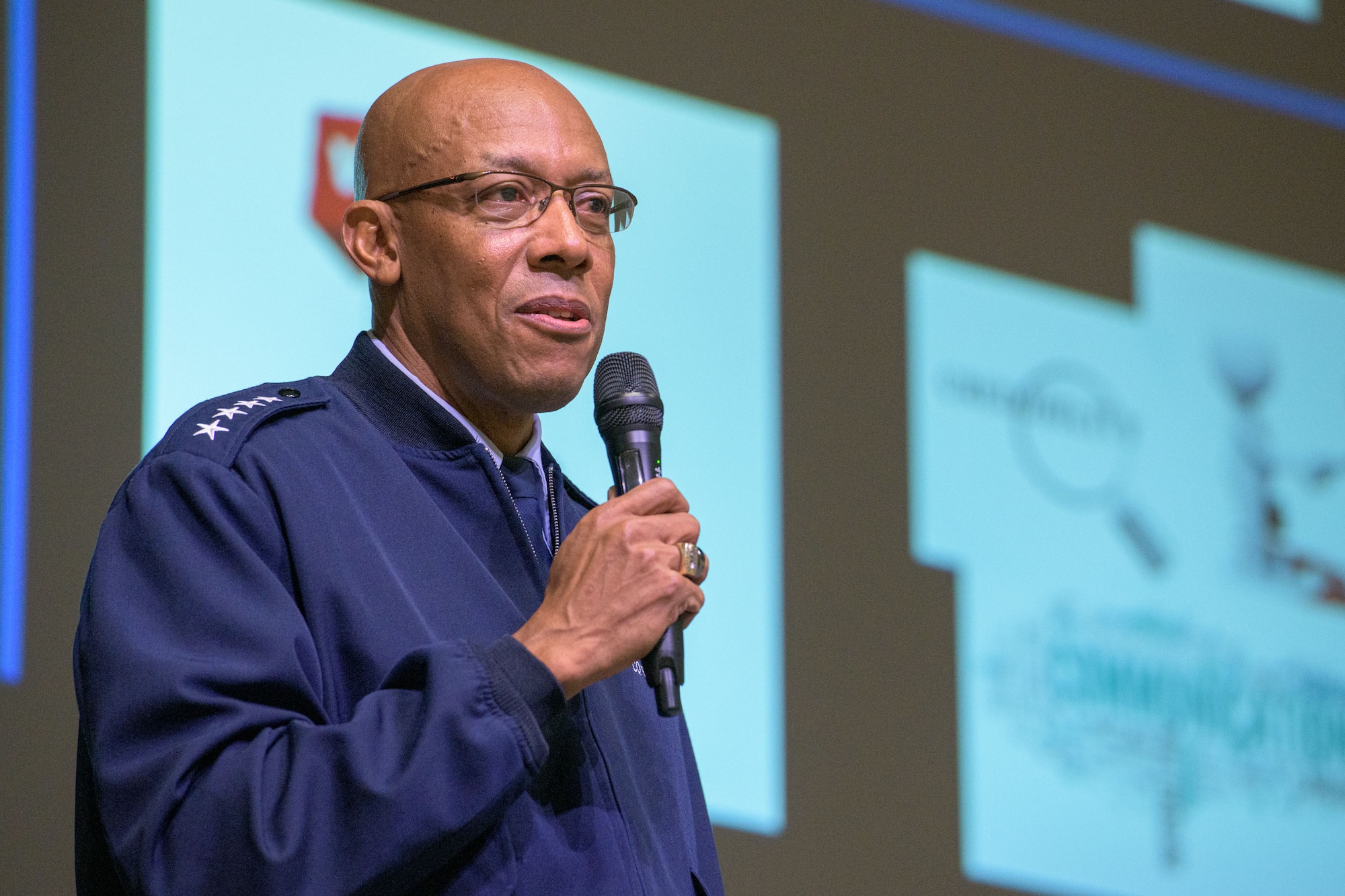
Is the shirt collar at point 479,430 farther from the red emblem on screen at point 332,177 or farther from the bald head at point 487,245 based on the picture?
the red emblem on screen at point 332,177

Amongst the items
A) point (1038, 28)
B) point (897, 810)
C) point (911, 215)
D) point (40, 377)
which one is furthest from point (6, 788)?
point (1038, 28)

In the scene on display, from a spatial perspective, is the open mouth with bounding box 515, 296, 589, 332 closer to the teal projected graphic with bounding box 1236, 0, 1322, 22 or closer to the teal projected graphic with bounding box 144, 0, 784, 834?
the teal projected graphic with bounding box 144, 0, 784, 834

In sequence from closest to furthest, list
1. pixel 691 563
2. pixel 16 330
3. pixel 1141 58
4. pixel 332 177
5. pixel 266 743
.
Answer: pixel 266 743, pixel 691 563, pixel 16 330, pixel 332 177, pixel 1141 58

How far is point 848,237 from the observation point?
2965 mm

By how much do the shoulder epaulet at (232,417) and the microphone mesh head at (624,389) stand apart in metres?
0.27

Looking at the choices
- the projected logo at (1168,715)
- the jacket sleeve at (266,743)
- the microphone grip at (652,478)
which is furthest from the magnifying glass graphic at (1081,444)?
the jacket sleeve at (266,743)

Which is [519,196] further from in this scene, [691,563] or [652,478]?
[691,563]

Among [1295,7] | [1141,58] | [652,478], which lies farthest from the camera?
[1295,7]

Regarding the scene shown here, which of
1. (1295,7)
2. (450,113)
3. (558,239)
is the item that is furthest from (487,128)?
(1295,7)

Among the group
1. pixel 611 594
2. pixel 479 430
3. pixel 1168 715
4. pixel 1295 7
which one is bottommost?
pixel 1168 715

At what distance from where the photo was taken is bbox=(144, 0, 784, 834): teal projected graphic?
7.45 ft

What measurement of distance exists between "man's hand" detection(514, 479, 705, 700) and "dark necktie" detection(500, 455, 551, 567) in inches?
11.4

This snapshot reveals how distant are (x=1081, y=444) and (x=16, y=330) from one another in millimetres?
1961

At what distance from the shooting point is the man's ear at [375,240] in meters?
1.63
